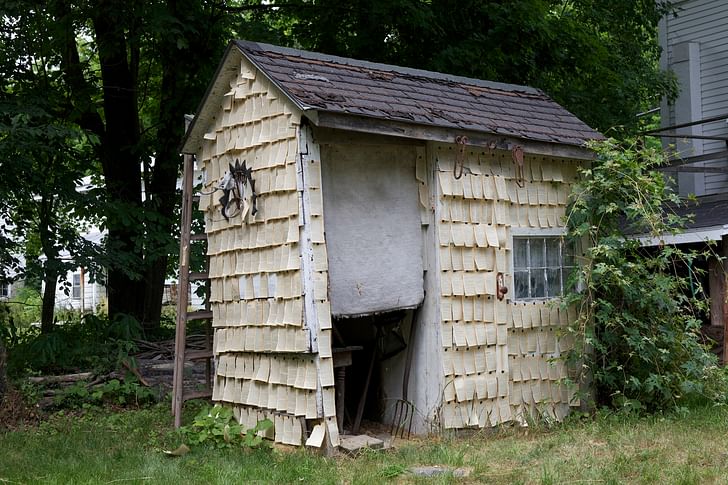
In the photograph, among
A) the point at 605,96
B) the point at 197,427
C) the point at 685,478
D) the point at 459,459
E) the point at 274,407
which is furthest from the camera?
the point at 605,96

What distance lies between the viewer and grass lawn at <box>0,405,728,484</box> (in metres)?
6.43

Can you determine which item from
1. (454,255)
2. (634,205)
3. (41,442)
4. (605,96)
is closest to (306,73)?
(454,255)

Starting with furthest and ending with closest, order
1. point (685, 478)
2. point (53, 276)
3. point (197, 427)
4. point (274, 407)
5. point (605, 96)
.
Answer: point (605, 96) < point (53, 276) < point (197, 427) < point (274, 407) < point (685, 478)

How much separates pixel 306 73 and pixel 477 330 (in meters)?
3.10

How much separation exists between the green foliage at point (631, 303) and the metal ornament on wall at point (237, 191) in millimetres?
3459

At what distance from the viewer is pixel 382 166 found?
27.5 ft

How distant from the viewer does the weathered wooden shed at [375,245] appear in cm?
774

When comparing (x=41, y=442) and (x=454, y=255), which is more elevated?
(x=454, y=255)

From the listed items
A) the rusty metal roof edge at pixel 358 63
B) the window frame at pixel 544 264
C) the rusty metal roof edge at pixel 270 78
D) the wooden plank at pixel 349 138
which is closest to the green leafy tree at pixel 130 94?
the rusty metal roof edge at pixel 358 63

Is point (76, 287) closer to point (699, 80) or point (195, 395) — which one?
point (699, 80)

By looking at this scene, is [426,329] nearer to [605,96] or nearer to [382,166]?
[382,166]

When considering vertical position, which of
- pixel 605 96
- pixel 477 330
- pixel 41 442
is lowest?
pixel 41 442

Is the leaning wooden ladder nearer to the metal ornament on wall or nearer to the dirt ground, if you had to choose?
the metal ornament on wall

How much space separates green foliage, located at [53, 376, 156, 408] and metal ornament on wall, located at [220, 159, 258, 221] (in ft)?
10.7
